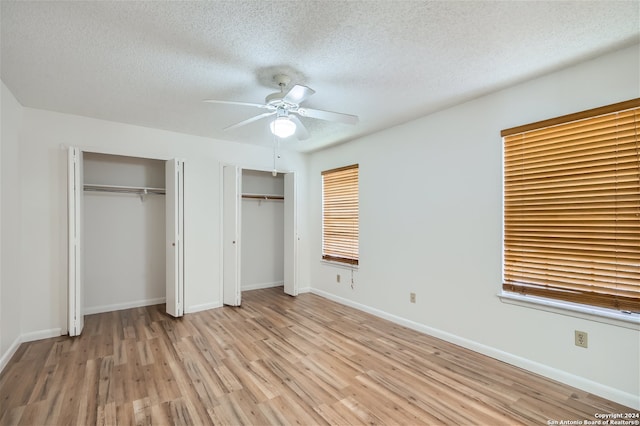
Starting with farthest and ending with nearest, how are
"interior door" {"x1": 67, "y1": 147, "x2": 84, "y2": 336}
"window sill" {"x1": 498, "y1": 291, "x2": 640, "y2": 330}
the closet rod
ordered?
the closet rod
"interior door" {"x1": 67, "y1": 147, "x2": 84, "y2": 336}
"window sill" {"x1": 498, "y1": 291, "x2": 640, "y2": 330}

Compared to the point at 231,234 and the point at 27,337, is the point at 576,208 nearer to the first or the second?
the point at 231,234

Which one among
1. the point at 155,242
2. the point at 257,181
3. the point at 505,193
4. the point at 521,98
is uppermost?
the point at 521,98

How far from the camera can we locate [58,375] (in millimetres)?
2586

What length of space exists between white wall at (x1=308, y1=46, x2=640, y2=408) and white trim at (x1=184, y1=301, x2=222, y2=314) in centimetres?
194

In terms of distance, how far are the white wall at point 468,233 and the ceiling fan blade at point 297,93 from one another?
1.79 m

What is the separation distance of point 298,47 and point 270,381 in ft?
8.50

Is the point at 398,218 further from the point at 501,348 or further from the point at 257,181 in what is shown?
the point at 257,181

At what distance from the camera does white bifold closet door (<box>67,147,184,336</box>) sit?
3.45 metres

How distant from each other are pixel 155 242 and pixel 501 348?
4.71 meters

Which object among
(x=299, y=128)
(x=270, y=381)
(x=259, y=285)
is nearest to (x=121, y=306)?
(x=259, y=285)

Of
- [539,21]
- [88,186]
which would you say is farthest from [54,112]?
[539,21]

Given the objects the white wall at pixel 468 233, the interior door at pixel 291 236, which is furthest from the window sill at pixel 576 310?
the interior door at pixel 291 236

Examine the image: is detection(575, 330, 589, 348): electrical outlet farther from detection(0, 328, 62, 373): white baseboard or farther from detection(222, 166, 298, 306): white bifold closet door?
detection(0, 328, 62, 373): white baseboard
